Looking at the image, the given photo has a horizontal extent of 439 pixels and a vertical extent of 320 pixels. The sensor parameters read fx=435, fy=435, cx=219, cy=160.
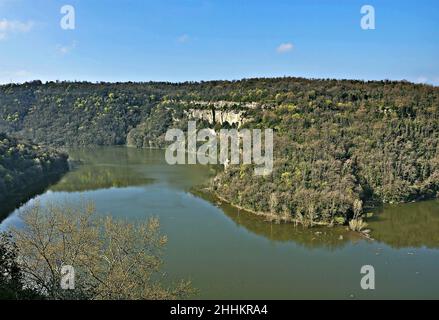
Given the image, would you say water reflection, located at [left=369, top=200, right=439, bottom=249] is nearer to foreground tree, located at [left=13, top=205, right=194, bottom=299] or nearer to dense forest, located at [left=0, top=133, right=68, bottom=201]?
foreground tree, located at [left=13, top=205, right=194, bottom=299]

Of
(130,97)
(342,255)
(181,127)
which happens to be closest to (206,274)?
(342,255)

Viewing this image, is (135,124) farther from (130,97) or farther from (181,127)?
(181,127)

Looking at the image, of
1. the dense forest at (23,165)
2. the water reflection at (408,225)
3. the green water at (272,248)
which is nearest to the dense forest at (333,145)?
the water reflection at (408,225)

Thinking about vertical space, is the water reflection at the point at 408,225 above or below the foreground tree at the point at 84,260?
below

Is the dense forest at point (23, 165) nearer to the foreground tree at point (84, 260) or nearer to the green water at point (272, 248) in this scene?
the green water at point (272, 248)

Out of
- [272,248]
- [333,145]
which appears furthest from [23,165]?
[333,145]

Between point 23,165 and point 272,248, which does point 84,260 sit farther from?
point 23,165
